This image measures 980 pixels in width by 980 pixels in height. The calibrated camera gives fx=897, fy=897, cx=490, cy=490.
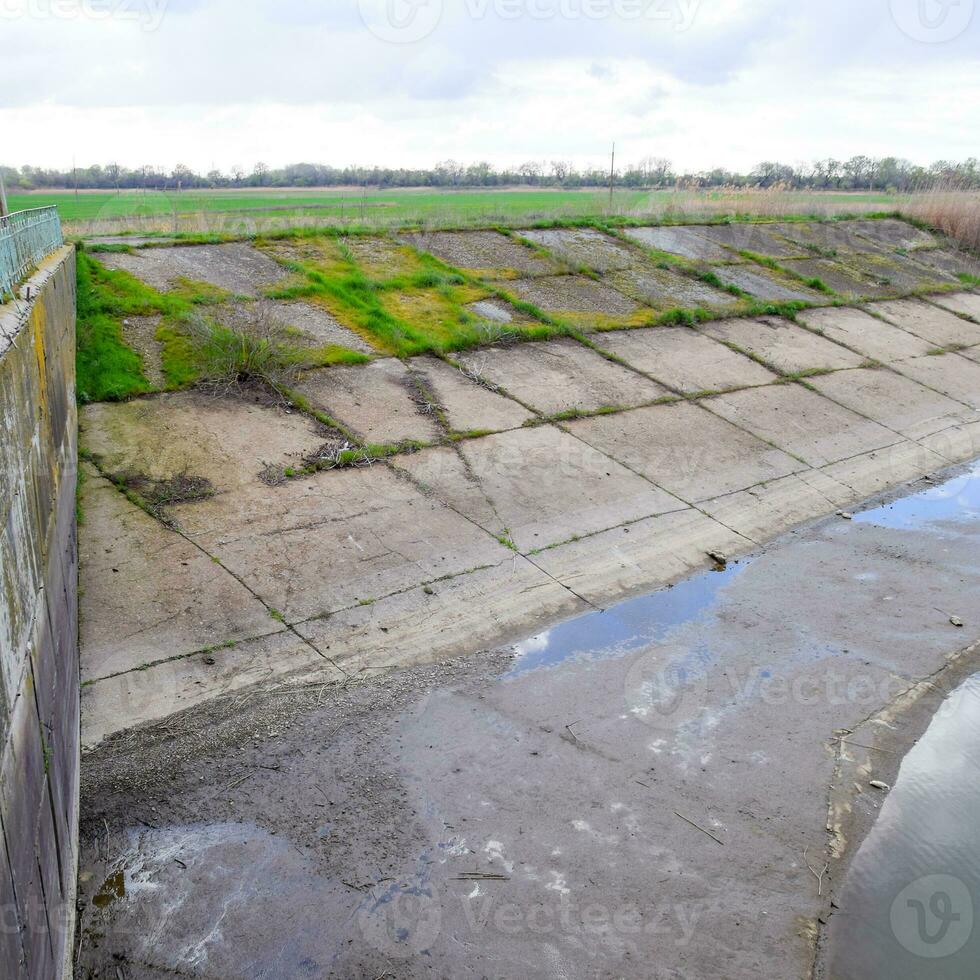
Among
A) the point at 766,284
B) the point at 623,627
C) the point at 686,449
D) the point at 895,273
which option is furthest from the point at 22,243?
the point at 895,273

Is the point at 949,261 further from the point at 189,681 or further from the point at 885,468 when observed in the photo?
the point at 189,681

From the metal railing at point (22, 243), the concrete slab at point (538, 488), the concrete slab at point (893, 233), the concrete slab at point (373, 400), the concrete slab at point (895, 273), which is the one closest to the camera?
the metal railing at point (22, 243)

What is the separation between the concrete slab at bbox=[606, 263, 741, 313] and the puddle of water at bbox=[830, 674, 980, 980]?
11.1 meters

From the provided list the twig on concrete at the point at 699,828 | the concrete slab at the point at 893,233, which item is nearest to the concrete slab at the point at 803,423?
the twig on concrete at the point at 699,828

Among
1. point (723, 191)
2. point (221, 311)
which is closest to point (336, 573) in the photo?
point (221, 311)

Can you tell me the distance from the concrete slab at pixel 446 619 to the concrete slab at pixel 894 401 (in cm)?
Answer: 777

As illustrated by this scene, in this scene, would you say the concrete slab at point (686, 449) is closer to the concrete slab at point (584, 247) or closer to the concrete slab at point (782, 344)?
the concrete slab at point (782, 344)

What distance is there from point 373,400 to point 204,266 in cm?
489

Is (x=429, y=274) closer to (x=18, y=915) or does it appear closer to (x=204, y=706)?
(x=204, y=706)

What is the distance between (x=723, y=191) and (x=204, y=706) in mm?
24760

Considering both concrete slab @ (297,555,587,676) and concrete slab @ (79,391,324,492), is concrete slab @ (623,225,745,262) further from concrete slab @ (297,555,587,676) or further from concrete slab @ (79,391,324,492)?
concrete slab @ (297,555,587,676)

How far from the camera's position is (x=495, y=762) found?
5875 millimetres

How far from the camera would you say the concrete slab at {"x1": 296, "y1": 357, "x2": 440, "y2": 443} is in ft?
33.8

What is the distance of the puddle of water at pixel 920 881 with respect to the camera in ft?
15.2
